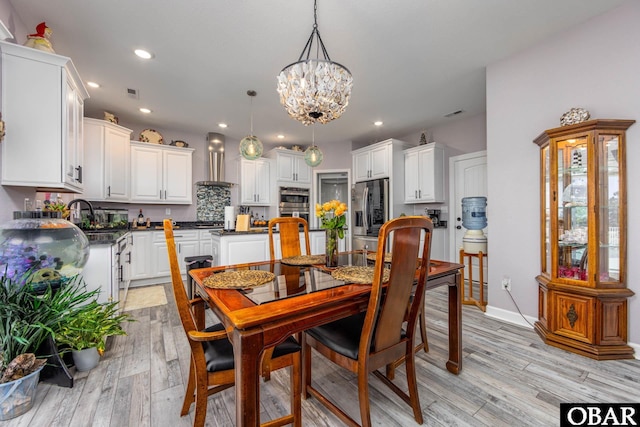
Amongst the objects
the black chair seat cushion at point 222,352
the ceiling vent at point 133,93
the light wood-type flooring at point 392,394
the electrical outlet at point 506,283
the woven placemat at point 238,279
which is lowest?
the light wood-type flooring at point 392,394

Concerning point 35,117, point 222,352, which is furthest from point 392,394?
point 35,117

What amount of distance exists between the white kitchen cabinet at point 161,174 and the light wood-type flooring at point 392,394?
2.93 meters

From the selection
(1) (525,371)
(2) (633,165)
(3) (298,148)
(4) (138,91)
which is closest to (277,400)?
(1) (525,371)

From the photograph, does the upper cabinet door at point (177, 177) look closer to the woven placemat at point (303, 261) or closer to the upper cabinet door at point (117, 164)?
the upper cabinet door at point (117, 164)

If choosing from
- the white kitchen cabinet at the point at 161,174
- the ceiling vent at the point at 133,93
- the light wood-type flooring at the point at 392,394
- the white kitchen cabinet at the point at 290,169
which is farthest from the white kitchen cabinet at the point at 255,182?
the light wood-type flooring at the point at 392,394

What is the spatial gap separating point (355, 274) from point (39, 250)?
2.00m

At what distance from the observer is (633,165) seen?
6.78ft

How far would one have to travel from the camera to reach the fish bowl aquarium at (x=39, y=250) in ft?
5.28

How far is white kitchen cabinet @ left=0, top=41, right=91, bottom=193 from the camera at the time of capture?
1.96 metres

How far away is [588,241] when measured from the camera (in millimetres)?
2139

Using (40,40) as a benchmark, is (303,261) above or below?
below

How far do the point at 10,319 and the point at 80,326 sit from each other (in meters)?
0.43

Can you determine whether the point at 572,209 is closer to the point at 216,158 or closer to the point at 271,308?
the point at 271,308

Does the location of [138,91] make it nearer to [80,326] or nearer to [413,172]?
[80,326]
